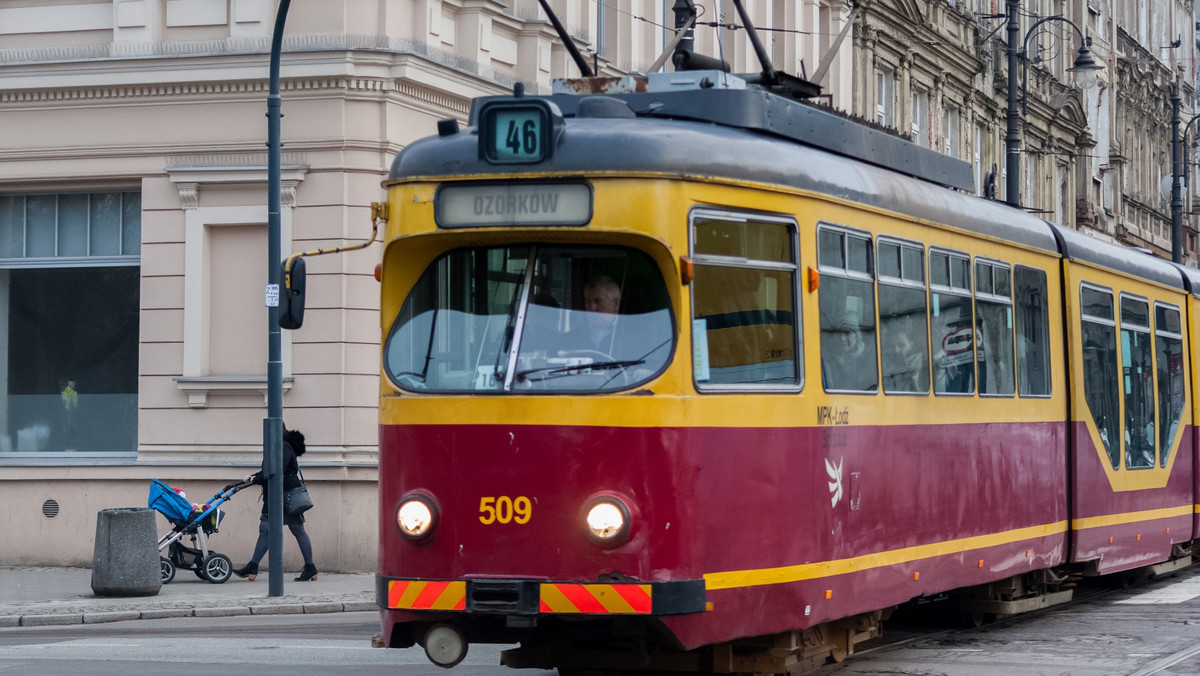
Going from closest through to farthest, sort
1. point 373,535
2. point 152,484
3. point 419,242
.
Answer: point 419,242 < point 152,484 < point 373,535

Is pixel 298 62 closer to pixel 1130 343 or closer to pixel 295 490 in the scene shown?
pixel 295 490

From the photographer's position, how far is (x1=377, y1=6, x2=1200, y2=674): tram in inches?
348

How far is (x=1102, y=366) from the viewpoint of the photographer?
14789 millimetres

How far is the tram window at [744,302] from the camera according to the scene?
912 centimetres

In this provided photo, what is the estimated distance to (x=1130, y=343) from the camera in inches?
618

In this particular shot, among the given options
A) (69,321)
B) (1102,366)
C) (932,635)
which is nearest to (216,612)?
(932,635)

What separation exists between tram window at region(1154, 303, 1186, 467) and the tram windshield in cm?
872

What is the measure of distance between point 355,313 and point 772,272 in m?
11.4

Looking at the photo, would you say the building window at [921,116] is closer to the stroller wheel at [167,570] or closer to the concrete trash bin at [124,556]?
the stroller wheel at [167,570]

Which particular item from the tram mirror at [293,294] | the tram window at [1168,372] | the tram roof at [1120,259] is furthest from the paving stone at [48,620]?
the tram window at [1168,372]

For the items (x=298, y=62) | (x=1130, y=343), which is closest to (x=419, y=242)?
(x=1130, y=343)

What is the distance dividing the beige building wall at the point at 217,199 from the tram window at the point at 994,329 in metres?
9.04

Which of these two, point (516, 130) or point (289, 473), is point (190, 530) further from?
point (516, 130)

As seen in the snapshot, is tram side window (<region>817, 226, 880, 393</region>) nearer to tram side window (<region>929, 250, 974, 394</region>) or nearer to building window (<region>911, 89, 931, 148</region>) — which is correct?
tram side window (<region>929, 250, 974, 394</region>)
